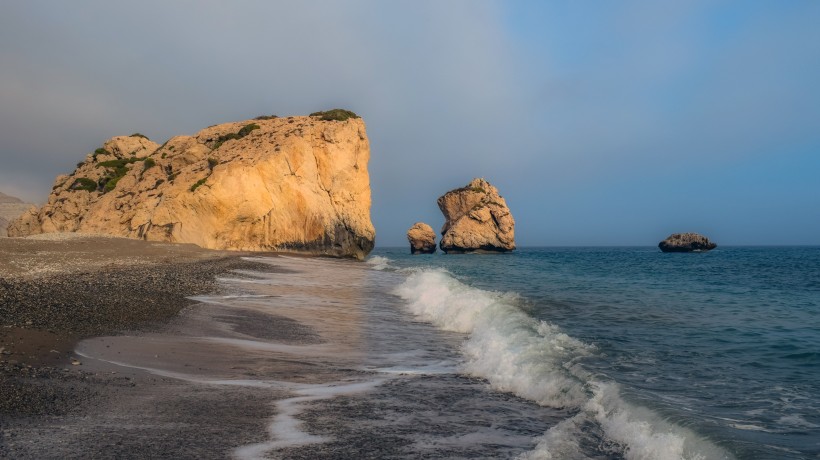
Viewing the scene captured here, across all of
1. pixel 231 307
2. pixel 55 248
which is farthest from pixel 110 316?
pixel 55 248

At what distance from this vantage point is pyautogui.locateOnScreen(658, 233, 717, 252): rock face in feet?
365

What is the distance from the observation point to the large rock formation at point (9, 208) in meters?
85.7

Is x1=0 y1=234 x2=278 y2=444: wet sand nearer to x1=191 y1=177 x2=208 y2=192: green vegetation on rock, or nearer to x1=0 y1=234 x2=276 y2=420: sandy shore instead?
x1=0 y1=234 x2=276 y2=420: sandy shore

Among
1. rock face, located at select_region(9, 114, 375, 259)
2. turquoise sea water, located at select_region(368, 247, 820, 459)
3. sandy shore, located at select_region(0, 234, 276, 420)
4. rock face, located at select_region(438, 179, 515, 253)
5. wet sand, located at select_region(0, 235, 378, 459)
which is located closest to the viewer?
wet sand, located at select_region(0, 235, 378, 459)

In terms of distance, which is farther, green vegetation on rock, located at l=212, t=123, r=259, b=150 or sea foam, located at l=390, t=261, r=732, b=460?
green vegetation on rock, located at l=212, t=123, r=259, b=150

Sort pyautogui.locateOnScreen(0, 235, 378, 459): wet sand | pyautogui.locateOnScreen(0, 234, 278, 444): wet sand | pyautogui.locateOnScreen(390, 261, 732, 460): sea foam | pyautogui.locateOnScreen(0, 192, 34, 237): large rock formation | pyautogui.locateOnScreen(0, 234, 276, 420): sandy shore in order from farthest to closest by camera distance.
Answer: pyautogui.locateOnScreen(0, 192, 34, 237): large rock formation, pyautogui.locateOnScreen(0, 234, 276, 420): sandy shore, pyautogui.locateOnScreen(0, 234, 278, 444): wet sand, pyautogui.locateOnScreen(390, 261, 732, 460): sea foam, pyautogui.locateOnScreen(0, 235, 378, 459): wet sand

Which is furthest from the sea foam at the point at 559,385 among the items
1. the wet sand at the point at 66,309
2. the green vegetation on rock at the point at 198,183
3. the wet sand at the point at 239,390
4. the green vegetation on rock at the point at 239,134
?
the green vegetation on rock at the point at 239,134

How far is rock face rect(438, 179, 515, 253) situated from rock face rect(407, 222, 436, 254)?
27.1 feet

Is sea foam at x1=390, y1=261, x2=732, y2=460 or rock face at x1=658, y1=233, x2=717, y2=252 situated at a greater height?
rock face at x1=658, y1=233, x2=717, y2=252

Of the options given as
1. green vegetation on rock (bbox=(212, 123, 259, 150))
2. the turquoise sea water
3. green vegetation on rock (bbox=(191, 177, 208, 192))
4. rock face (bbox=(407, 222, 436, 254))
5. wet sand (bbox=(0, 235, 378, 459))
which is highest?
green vegetation on rock (bbox=(212, 123, 259, 150))

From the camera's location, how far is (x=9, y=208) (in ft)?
322

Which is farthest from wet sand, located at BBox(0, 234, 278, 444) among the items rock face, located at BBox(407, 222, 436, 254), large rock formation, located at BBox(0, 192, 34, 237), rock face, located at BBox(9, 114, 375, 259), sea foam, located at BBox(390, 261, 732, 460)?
rock face, located at BBox(407, 222, 436, 254)

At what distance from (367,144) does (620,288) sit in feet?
129

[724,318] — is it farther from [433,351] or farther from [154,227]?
[154,227]
